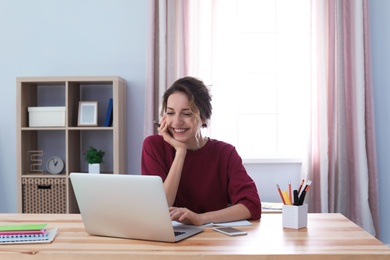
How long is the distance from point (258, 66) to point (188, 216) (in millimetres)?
2471

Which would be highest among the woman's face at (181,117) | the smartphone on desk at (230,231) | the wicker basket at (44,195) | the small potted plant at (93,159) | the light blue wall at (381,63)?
the light blue wall at (381,63)

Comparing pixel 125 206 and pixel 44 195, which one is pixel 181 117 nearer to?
pixel 125 206

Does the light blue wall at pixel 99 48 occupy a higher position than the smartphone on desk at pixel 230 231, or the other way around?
the light blue wall at pixel 99 48

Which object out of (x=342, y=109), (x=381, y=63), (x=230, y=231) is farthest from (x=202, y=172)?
(x=381, y=63)

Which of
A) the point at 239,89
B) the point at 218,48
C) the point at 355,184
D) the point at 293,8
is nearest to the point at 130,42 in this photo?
the point at 218,48

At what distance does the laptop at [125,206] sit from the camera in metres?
1.39

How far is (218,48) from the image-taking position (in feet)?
12.5

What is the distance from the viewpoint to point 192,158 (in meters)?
2.12

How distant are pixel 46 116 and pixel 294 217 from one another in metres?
2.40

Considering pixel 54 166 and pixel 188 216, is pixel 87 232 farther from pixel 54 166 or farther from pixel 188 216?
pixel 54 166

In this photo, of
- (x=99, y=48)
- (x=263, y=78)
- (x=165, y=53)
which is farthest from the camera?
(x=263, y=78)

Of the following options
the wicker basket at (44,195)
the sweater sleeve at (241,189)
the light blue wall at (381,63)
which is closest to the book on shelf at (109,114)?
the wicker basket at (44,195)

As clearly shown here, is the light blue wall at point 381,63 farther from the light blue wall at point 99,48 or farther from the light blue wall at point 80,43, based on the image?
the light blue wall at point 80,43

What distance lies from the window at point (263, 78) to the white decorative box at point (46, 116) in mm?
1233
